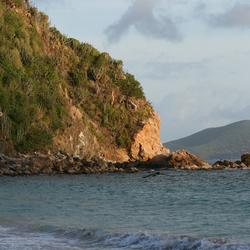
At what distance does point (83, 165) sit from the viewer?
225ft

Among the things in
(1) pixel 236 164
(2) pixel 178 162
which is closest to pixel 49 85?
(2) pixel 178 162

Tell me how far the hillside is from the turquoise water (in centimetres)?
3560

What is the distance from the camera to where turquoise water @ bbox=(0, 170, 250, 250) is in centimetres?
1748

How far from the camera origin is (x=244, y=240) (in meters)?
17.2

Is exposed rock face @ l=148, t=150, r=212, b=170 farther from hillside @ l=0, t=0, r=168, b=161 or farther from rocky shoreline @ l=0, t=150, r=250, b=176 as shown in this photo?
hillside @ l=0, t=0, r=168, b=161

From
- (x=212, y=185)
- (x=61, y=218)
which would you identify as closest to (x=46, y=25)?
(x=212, y=185)

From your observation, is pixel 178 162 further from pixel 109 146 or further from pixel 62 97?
pixel 62 97

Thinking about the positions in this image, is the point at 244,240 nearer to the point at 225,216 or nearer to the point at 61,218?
the point at 225,216

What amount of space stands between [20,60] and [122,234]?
203 ft

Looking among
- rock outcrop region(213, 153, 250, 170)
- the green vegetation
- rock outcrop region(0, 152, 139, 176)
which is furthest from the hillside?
rock outcrop region(213, 153, 250, 170)

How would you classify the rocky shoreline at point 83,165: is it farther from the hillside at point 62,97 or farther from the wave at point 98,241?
the wave at point 98,241

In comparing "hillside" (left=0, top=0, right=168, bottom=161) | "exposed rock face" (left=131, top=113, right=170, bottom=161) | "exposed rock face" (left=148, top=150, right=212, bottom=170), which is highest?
"hillside" (left=0, top=0, right=168, bottom=161)

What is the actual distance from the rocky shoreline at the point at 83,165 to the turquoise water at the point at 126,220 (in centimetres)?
2571

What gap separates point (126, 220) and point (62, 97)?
58.1m
